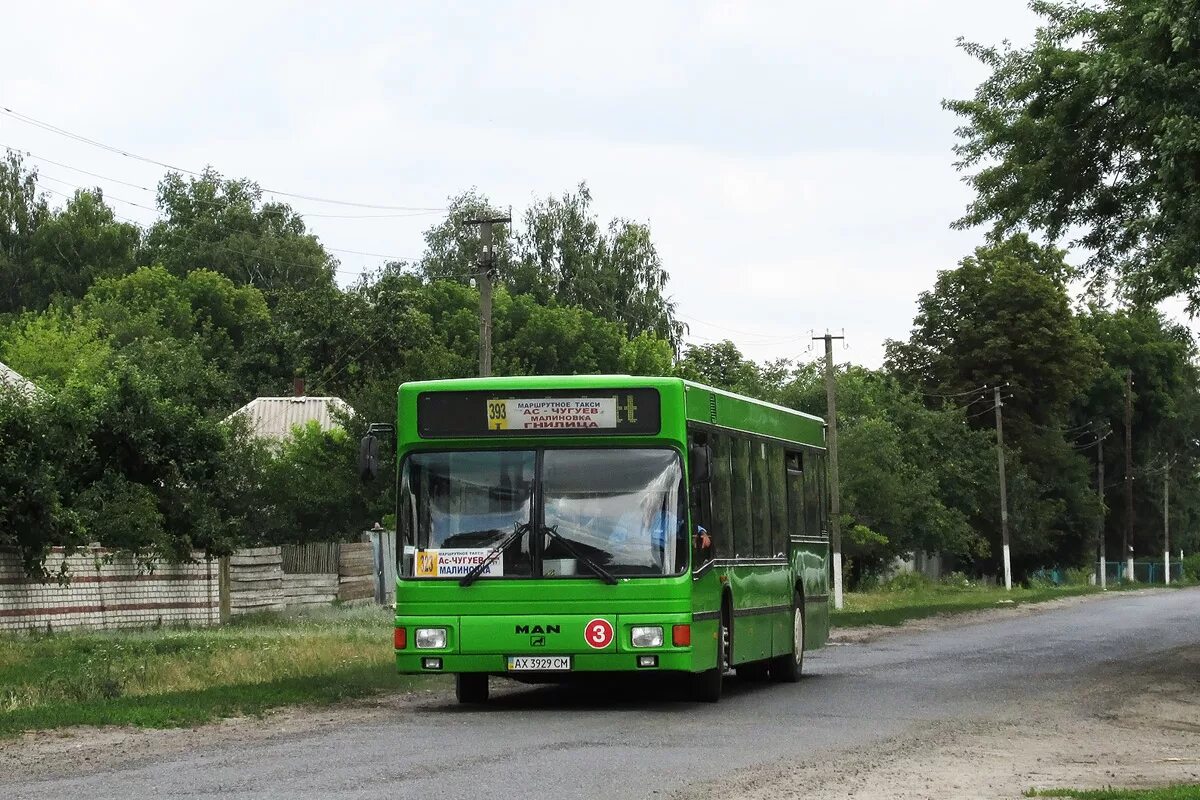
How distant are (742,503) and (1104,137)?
7.06 m

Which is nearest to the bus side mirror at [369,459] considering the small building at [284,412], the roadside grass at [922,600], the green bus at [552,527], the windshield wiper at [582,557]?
the green bus at [552,527]

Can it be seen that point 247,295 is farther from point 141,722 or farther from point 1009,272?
point 141,722

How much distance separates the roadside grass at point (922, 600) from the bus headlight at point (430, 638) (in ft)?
74.3

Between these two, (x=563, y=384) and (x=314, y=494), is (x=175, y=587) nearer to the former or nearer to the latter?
(x=314, y=494)

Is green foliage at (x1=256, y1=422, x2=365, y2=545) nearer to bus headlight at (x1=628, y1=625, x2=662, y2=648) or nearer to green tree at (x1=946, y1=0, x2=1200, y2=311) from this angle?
green tree at (x1=946, y1=0, x2=1200, y2=311)

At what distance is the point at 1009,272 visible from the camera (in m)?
74.8

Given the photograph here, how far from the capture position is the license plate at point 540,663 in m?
16.0

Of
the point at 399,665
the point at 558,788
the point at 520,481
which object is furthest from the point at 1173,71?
the point at 558,788

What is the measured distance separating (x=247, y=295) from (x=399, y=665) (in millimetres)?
76967

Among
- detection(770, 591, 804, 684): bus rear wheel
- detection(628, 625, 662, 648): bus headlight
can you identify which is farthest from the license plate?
detection(770, 591, 804, 684): bus rear wheel

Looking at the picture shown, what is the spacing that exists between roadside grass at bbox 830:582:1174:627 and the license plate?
22.6 metres

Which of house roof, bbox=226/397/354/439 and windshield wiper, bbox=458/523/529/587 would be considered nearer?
windshield wiper, bbox=458/523/529/587

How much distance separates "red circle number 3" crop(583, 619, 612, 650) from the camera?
52.4ft

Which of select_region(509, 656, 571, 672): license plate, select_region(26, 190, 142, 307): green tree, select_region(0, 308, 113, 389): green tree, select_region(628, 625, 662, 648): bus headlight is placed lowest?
select_region(509, 656, 571, 672): license plate
